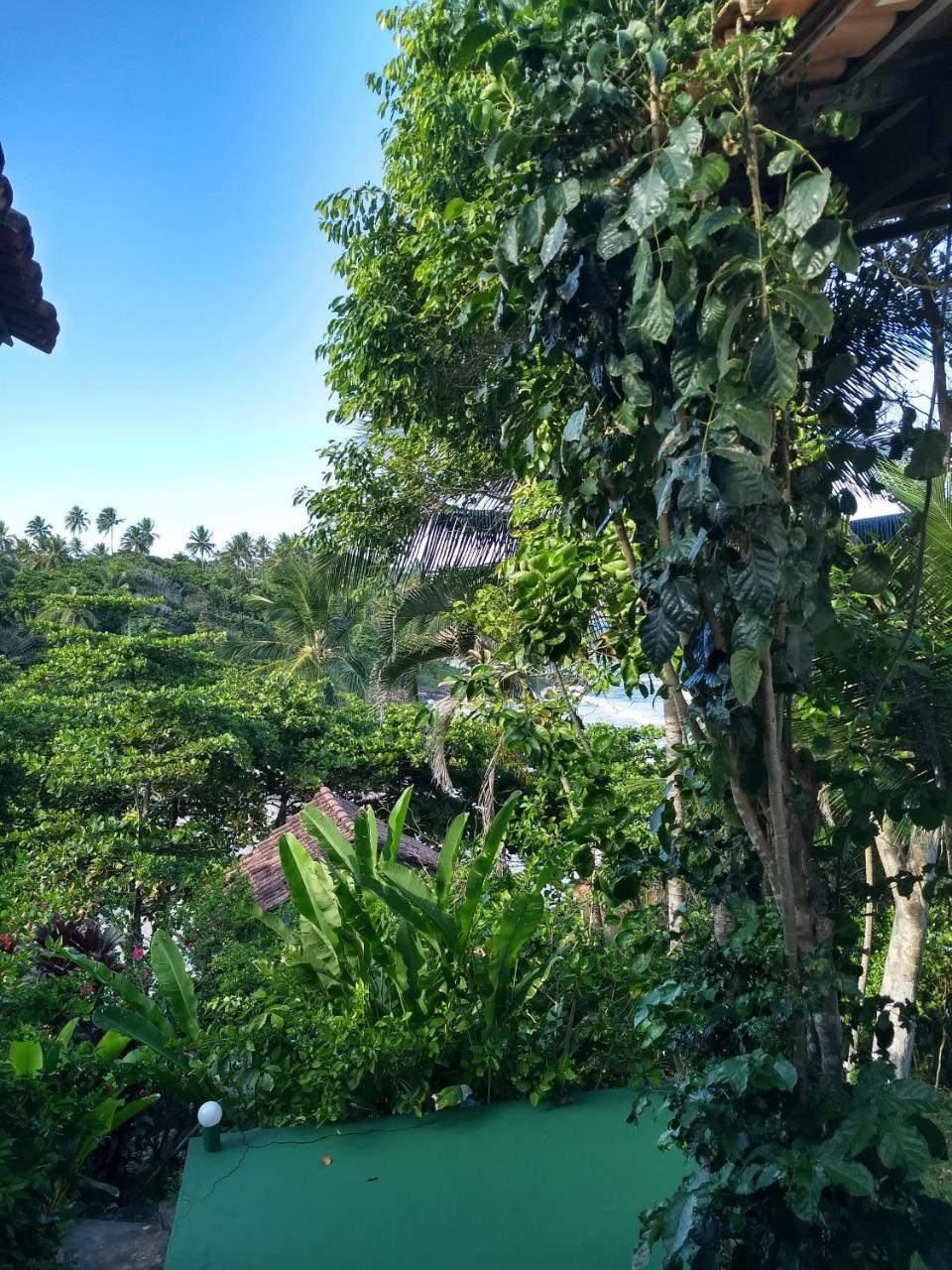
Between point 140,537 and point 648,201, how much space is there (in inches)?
1934

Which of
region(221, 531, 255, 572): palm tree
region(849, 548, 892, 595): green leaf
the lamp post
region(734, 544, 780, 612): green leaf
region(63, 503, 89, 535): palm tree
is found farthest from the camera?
region(63, 503, 89, 535): palm tree

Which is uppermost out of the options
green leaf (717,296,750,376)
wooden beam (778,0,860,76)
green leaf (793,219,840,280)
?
wooden beam (778,0,860,76)

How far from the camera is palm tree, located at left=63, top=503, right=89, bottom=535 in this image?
5541cm

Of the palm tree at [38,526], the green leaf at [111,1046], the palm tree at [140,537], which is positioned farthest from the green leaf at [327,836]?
the palm tree at [38,526]

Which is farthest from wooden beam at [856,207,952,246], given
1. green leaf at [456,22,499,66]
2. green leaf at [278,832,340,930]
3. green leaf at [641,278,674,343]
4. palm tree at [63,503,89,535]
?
palm tree at [63,503,89,535]

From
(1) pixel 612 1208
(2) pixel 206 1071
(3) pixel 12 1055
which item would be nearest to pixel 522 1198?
(1) pixel 612 1208

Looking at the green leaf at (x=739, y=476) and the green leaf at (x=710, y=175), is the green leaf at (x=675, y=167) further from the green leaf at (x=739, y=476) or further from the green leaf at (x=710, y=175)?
the green leaf at (x=739, y=476)

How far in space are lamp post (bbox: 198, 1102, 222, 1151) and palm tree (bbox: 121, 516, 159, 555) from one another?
45.9 meters

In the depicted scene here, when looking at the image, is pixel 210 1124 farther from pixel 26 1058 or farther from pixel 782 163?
pixel 782 163

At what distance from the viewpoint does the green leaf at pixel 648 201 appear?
1404mm

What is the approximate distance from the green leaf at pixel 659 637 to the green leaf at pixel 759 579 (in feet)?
0.45

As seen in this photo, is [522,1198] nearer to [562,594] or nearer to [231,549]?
[562,594]

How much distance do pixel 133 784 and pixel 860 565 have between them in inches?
256

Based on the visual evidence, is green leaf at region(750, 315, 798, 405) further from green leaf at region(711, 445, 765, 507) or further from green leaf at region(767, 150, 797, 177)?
green leaf at region(767, 150, 797, 177)
